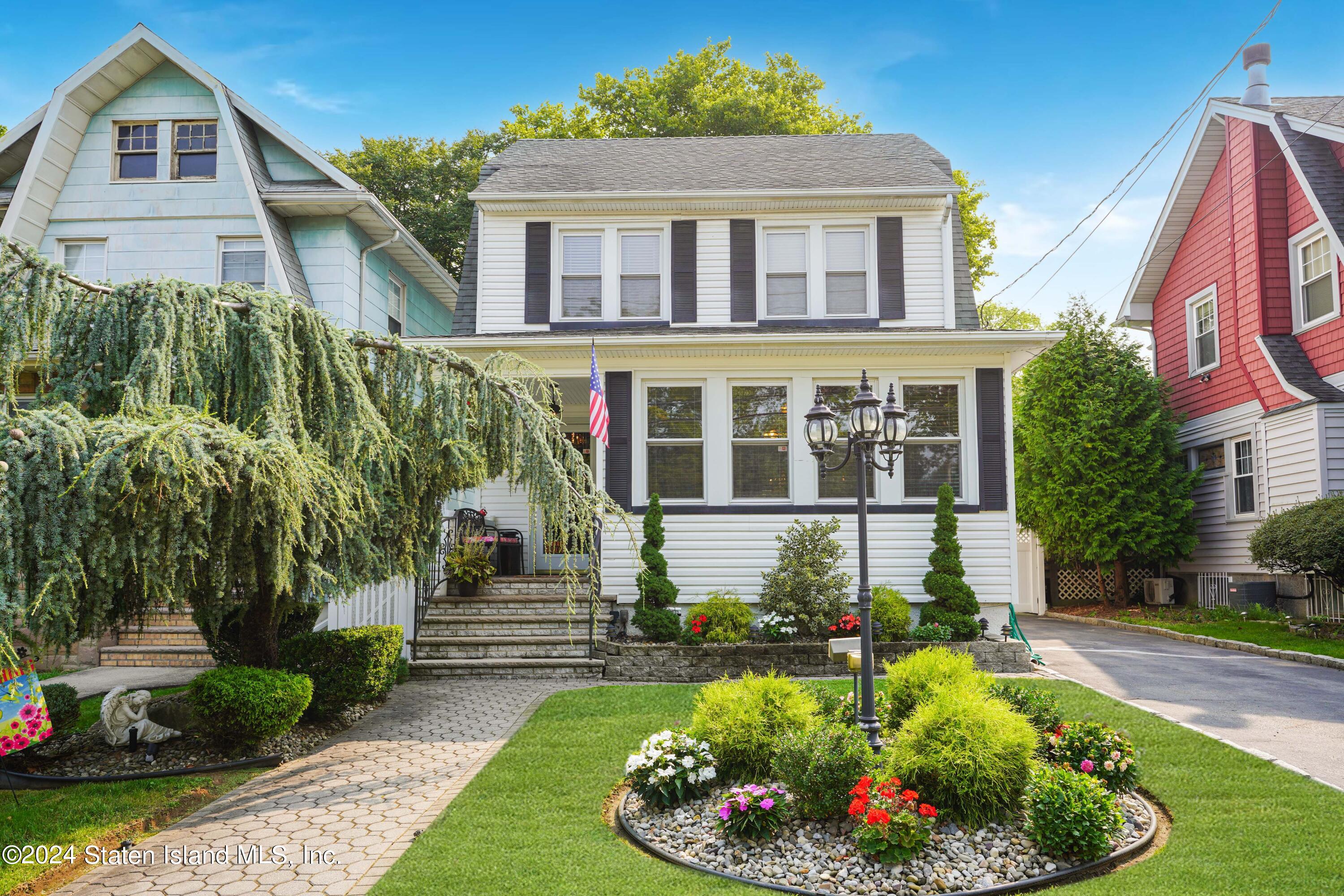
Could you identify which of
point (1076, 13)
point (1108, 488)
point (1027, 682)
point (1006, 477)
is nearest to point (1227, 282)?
point (1108, 488)

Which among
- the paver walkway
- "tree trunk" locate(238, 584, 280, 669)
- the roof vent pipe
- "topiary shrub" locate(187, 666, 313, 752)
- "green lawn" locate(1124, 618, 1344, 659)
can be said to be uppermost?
the roof vent pipe

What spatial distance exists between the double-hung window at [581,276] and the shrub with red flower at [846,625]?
18.7 ft

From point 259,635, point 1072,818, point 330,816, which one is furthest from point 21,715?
point 1072,818

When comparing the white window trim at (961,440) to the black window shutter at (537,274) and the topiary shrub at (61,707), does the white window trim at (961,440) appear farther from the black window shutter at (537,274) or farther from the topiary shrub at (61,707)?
the topiary shrub at (61,707)

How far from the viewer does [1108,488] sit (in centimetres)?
1594

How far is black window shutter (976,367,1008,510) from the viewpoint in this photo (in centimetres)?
1153

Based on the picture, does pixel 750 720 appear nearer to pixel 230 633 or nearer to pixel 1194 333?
pixel 230 633

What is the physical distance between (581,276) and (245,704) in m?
8.15

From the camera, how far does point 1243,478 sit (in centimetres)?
1505

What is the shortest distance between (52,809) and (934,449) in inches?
404

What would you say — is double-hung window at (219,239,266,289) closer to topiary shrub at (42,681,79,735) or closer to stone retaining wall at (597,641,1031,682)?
topiary shrub at (42,681,79,735)

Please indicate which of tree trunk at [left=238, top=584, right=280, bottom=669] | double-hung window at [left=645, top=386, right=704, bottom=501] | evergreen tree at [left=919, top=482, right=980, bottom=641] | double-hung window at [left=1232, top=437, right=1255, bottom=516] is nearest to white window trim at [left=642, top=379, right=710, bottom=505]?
double-hung window at [left=645, top=386, right=704, bottom=501]

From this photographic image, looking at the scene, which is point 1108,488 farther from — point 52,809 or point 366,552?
point 52,809

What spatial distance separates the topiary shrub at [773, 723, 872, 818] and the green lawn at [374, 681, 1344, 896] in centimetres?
76
